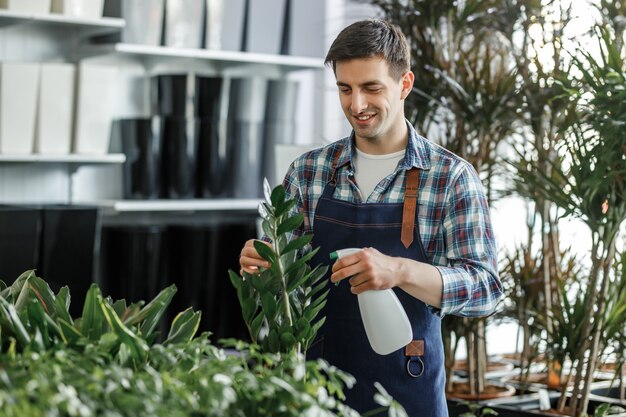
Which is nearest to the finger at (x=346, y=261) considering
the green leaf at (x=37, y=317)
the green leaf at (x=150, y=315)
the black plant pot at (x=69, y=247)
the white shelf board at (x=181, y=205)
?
the green leaf at (x=150, y=315)

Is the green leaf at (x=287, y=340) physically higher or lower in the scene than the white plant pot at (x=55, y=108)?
lower

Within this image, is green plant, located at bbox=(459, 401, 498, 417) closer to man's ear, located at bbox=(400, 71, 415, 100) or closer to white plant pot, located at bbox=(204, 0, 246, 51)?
man's ear, located at bbox=(400, 71, 415, 100)

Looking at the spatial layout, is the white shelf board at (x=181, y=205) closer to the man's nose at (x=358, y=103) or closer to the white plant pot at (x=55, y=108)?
the white plant pot at (x=55, y=108)

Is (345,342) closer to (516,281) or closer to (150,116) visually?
(516,281)

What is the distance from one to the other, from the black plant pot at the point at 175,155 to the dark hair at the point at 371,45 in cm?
184

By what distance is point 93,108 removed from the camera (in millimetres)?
3613

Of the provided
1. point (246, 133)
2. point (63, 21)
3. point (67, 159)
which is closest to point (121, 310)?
point (67, 159)

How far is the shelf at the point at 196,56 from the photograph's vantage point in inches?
147

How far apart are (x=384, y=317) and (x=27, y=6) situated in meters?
2.24

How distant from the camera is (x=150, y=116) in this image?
12.8 feet

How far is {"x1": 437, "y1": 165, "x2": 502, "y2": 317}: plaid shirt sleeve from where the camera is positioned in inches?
77.5

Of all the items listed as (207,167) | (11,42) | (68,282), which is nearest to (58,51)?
(11,42)

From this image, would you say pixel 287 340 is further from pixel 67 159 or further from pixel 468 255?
pixel 67 159

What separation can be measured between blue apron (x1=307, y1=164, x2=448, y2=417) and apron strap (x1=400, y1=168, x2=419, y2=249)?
0.03 feet
